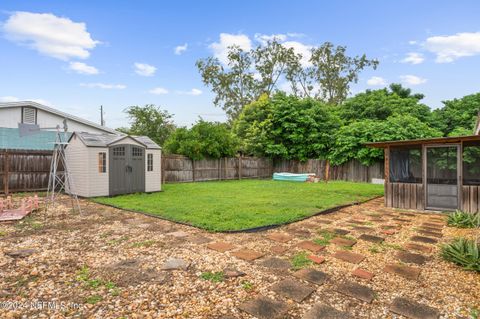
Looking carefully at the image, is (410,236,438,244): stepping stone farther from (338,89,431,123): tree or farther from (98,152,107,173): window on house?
(338,89,431,123): tree

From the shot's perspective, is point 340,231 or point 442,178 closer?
point 340,231

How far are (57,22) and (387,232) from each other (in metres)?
11.1

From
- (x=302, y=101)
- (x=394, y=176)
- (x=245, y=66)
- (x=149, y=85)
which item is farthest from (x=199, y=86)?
(x=394, y=176)

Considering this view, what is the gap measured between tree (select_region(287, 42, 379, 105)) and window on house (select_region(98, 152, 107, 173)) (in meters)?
19.7

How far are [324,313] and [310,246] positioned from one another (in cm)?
166

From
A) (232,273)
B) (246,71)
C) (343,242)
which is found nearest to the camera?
(232,273)

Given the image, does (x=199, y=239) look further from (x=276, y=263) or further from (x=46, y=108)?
(x=46, y=108)

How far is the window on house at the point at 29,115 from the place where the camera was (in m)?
11.6

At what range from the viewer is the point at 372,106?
56.1ft

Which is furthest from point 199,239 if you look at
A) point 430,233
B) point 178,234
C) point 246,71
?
point 246,71

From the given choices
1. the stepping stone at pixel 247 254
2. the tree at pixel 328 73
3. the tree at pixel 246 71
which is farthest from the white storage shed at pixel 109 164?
the tree at pixel 328 73

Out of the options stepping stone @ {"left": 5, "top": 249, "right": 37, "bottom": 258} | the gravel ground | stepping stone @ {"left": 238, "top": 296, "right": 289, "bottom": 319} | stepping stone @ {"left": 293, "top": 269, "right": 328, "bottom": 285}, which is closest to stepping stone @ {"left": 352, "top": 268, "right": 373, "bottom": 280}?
the gravel ground

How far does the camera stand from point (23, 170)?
29.9 ft

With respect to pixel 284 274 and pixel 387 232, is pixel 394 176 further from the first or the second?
pixel 284 274
